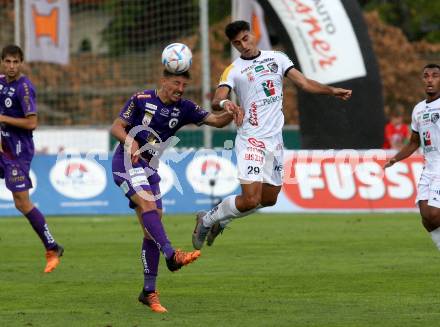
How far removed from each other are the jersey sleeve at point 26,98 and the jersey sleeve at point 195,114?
3.22m

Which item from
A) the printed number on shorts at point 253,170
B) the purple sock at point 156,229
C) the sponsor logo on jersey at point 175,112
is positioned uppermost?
the sponsor logo on jersey at point 175,112

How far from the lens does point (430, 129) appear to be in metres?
13.2

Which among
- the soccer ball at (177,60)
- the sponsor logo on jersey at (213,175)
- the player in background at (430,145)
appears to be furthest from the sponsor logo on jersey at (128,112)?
the sponsor logo on jersey at (213,175)

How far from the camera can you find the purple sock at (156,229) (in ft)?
34.5

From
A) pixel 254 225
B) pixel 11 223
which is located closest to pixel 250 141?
pixel 254 225

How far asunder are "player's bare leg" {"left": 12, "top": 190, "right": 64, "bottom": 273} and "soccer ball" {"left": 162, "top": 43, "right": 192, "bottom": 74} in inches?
162

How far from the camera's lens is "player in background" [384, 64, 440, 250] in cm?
1310

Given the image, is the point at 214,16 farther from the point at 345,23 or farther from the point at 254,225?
the point at 254,225

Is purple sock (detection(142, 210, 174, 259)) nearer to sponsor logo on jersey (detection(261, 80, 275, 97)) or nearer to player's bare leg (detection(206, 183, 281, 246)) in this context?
player's bare leg (detection(206, 183, 281, 246))

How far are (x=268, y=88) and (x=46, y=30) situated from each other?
17618 millimetres

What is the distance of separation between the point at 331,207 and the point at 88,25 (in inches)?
1300

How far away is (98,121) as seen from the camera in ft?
153

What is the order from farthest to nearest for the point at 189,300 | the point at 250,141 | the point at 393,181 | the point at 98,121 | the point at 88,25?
the point at 88,25
the point at 98,121
the point at 393,181
the point at 250,141
the point at 189,300

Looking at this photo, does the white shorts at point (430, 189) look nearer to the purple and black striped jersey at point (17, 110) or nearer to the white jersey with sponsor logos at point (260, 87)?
the white jersey with sponsor logos at point (260, 87)
